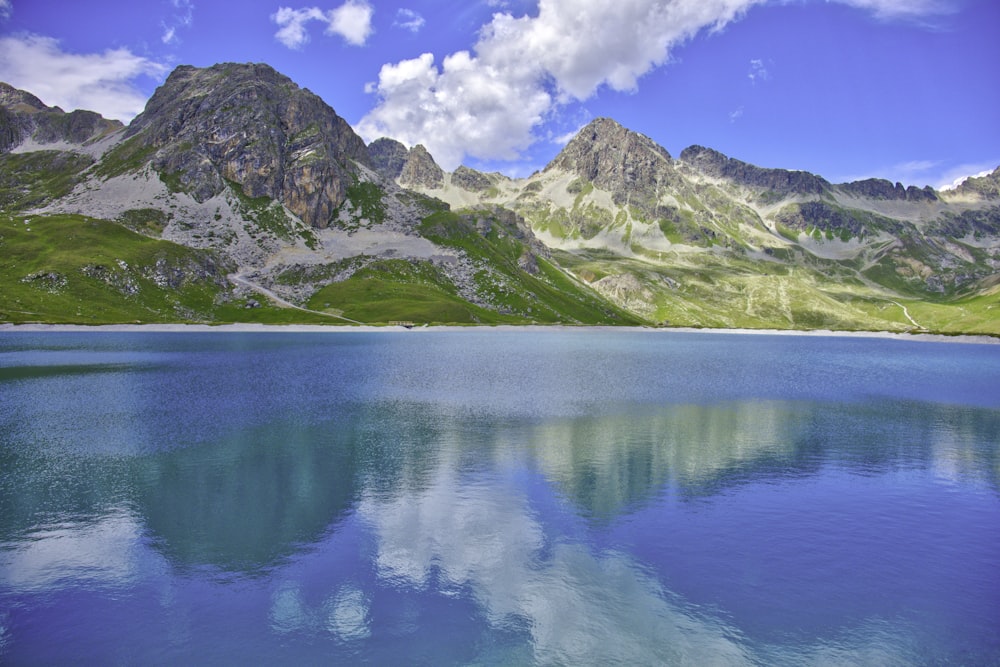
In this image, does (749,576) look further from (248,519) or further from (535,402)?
(535,402)

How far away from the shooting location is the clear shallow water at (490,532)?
2111cm

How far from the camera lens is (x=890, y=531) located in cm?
3212

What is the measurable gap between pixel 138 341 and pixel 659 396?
442 feet

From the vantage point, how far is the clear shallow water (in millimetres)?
21109

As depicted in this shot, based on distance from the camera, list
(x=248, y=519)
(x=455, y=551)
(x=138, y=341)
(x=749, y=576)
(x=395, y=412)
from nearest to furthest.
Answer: (x=749, y=576) < (x=455, y=551) < (x=248, y=519) < (x=395, y=412) < (x=138, y=341)

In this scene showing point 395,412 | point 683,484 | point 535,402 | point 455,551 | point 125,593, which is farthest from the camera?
point 535,402

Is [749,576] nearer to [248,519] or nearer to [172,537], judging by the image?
[248,519]

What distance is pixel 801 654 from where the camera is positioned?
2048cm

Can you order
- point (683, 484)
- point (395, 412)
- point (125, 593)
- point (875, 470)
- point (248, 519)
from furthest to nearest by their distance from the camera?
point (395, 412) < point (875, 470) < point (683, 484) < point (248, 519) < point (125, 593)

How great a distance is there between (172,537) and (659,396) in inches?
2317

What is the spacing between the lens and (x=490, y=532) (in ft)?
99.9

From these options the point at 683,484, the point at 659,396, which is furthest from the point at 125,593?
the point at 659,396

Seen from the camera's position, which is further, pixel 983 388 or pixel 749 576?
pixel 983 388

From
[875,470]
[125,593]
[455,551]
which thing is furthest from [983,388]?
[125,593]
